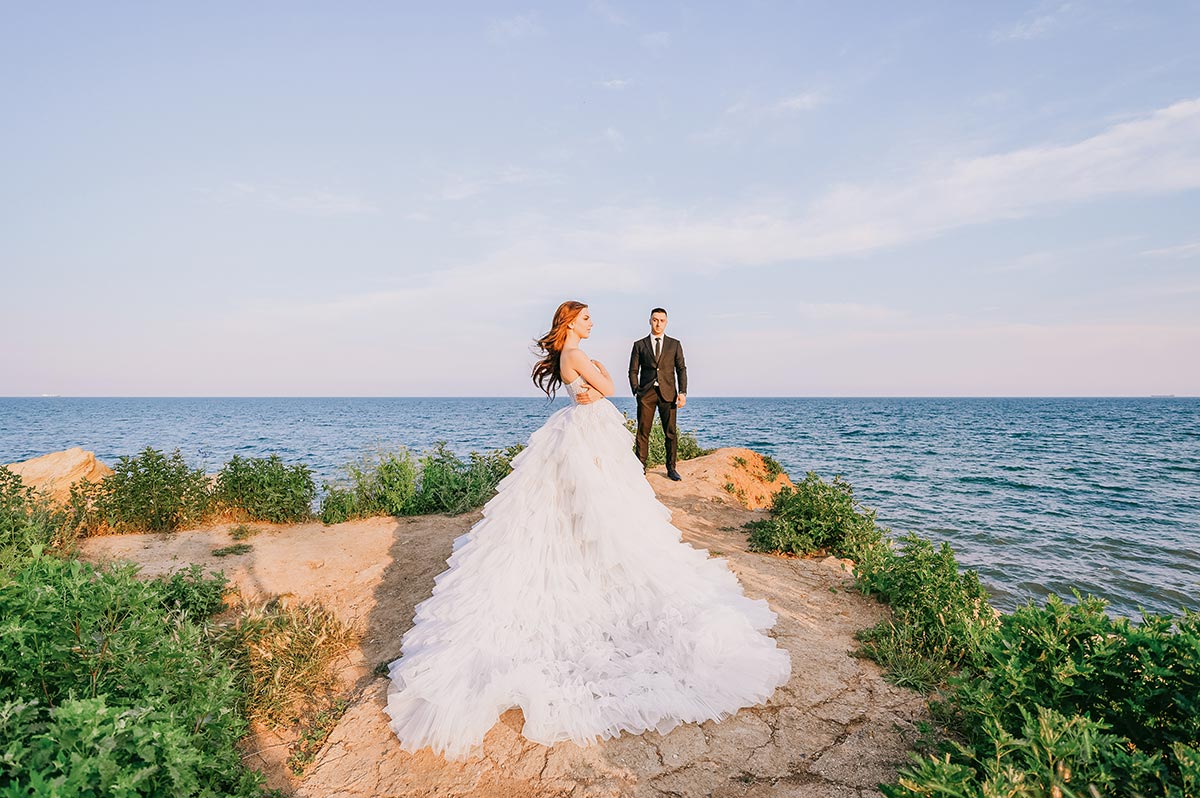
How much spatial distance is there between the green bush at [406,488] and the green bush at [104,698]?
6167 millimetres

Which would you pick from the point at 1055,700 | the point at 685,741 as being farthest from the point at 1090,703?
the point at 685,741

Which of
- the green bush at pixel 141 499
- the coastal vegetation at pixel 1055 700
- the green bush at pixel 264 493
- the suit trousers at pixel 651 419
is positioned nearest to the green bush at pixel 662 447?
the suit trousers at pixel 651 419

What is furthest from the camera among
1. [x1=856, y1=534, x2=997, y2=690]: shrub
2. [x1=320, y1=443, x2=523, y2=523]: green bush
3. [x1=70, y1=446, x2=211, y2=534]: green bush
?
[x1=320, y1=443, x2=523, y2=523]: green bush

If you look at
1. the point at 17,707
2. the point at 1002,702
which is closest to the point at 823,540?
the point at 1002,702

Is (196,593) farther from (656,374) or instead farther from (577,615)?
(656,374)

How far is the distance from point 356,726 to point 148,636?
163 centimetres

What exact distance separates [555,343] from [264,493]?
6998mm

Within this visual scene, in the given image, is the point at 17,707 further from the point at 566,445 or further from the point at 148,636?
the point at 566,445

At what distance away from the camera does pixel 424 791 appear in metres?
3.81

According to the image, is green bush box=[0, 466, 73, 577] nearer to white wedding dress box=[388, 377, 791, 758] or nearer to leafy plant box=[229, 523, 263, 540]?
leafy plant box=[229, 523, 263, 540]

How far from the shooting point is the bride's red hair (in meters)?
6.05

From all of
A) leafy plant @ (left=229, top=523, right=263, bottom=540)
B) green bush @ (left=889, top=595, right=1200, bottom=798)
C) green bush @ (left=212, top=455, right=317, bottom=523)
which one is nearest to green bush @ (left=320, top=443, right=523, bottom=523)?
green bush @ (left=212, top=455, right=317, bottom=523)

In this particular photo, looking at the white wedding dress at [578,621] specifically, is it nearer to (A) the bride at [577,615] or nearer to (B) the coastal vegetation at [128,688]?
(A) the bride at [577,615]

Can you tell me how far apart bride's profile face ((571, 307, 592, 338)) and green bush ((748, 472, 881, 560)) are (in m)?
4.55
